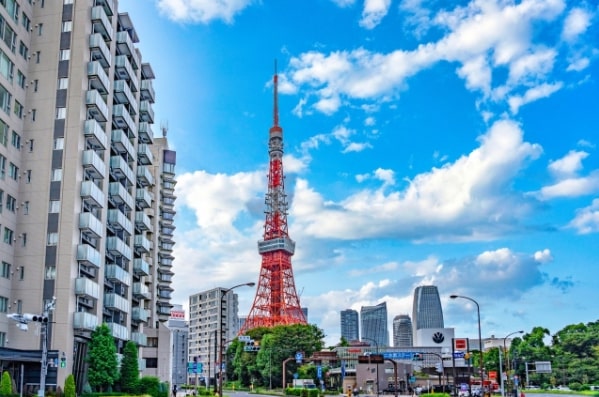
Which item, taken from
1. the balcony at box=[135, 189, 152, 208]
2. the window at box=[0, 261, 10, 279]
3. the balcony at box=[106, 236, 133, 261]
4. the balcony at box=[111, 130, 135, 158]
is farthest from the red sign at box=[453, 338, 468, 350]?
the window at box=[0, 261, 10, 279]

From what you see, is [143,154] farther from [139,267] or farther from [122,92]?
[139,267]

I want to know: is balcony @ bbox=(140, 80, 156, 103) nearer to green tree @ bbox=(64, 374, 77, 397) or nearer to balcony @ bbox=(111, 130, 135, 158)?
balcony @ bbox=(111, 130, 135, 158)

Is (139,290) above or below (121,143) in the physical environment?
below

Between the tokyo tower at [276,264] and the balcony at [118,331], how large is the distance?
8812cm

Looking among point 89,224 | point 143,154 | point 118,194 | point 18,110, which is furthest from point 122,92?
point 89,224

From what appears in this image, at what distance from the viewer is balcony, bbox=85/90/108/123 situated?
190ft

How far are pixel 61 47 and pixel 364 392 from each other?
8598cm

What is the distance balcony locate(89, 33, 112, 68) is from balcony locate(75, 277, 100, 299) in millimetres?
20692

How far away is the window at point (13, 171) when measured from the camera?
54062mm

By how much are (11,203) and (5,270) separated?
564cm

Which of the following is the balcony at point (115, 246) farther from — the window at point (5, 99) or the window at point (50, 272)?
the window at point (5, 99)

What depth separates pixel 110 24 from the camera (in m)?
64.1

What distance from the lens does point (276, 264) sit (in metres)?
157

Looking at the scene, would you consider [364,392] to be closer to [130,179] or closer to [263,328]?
[263,328]
